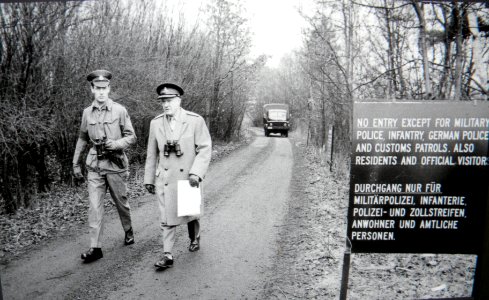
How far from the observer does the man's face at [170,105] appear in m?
3.96

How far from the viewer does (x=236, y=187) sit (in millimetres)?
8188

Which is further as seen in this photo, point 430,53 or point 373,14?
point 373,14

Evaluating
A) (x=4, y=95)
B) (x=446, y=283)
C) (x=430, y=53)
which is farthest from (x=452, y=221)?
(x=4, y=95)

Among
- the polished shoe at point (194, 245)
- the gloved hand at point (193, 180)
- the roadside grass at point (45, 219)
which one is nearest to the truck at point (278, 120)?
the roadside grass at point (45, 219)

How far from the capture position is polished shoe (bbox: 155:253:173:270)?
12.5ft

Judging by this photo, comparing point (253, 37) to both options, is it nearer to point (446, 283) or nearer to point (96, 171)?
point (96, 171)

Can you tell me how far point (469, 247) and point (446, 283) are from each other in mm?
701

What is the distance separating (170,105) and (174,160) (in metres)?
0.64

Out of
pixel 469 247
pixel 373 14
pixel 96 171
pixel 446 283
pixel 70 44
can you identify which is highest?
pixel 373 14

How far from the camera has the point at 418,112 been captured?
2.97 metres

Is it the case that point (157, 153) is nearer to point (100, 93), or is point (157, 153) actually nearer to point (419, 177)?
point (100, 93)

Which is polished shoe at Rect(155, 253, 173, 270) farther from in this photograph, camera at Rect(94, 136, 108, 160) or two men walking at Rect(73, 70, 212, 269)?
camera at Rect(94, 136, 108, 160)

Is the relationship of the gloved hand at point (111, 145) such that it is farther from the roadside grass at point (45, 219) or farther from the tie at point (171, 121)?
the roadside grass at point (45, 219)

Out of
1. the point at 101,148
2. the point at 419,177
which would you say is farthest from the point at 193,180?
the point at 419,177
